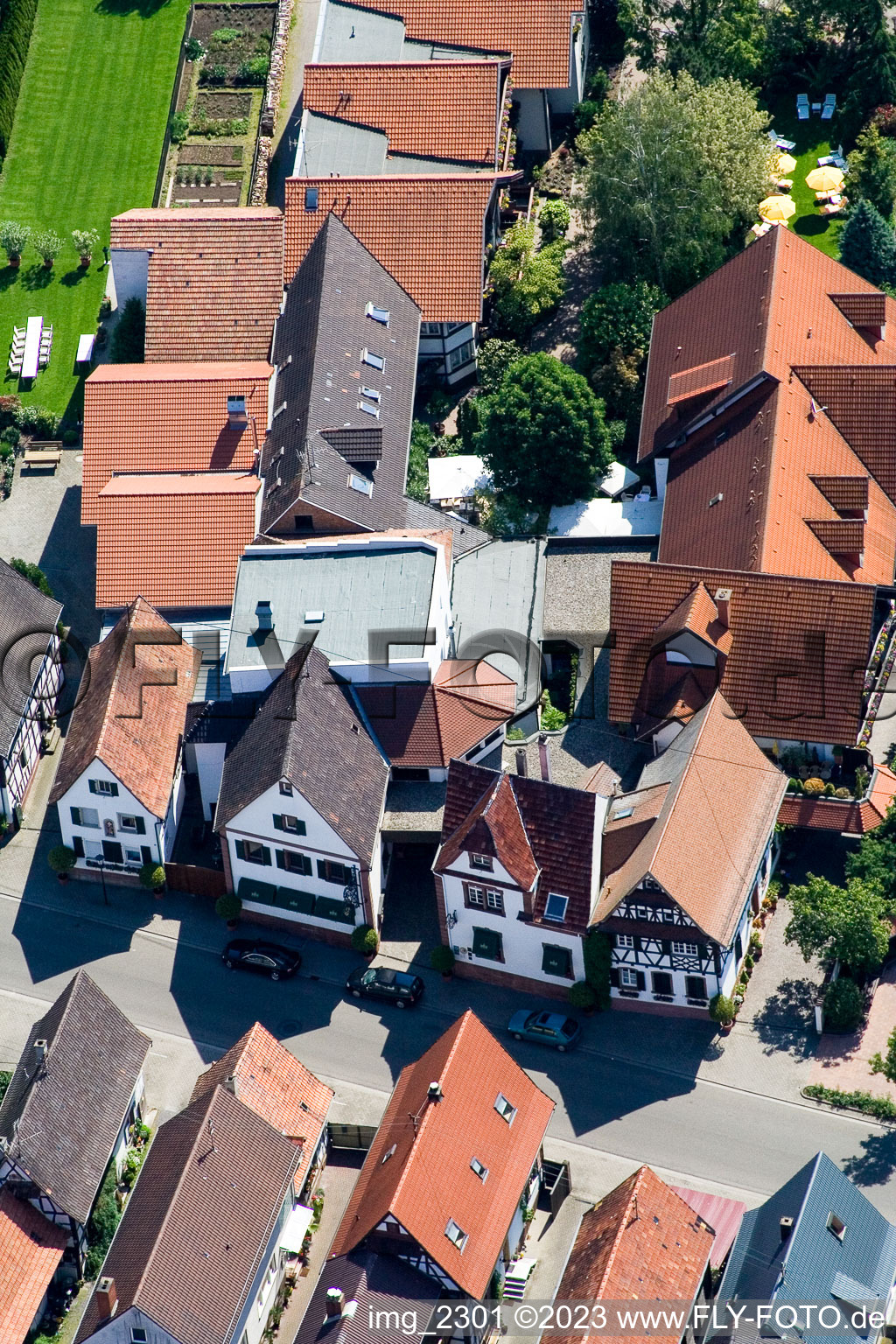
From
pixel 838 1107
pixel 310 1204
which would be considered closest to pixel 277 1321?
pixel 310 1204

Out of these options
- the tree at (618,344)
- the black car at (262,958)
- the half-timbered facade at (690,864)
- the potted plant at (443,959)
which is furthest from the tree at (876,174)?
the black car at (262,958)

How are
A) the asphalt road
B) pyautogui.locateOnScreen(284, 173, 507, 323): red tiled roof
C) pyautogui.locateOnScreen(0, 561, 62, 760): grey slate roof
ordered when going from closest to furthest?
the asphalt road, pyautogui.locateOnScreen(0, 561, 62, 760): grey slate roof, pyautogui.locateOnScreen(284, 173, 507, 323): red tiled roof

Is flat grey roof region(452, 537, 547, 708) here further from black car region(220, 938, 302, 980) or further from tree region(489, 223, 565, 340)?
tree region(489, 223, 565, 340)

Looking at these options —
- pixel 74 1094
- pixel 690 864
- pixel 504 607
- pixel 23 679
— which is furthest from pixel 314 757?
pixel 74 1094

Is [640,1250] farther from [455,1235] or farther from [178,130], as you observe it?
[178,130]

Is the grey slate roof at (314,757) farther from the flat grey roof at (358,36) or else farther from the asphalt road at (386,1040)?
the flat grey roof at (358,36)

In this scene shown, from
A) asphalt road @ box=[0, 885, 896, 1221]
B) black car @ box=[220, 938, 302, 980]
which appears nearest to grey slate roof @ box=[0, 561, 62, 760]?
asphalt road @ box=[0, 885, 896, 1221]

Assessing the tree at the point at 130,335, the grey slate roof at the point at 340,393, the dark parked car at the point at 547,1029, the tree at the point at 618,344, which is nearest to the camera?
the dark parked car at the point at 547,1029

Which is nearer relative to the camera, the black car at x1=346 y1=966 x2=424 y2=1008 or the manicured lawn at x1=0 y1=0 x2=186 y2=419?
the black car at x1=346 y1=966 x2=424 y2=1008
